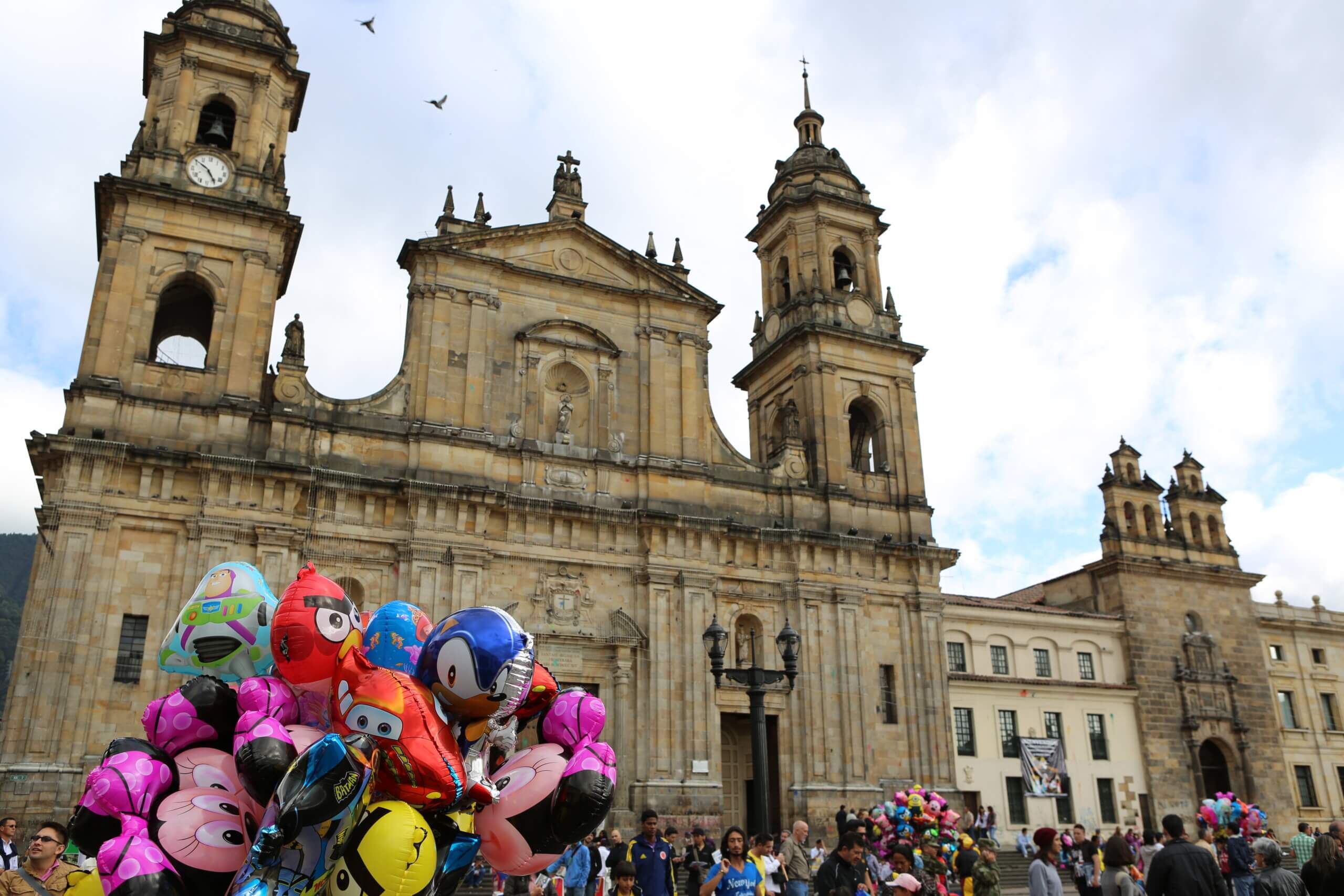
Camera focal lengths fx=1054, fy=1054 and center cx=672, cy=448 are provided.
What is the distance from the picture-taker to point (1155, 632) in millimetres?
39438

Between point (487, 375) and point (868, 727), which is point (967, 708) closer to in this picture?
point (868, 727)

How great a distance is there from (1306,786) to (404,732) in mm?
45609

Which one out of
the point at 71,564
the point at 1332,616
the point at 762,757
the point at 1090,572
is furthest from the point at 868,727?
the point at 1332,616

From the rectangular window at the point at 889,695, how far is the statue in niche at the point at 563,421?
1102cm

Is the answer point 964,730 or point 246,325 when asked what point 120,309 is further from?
point 964,730

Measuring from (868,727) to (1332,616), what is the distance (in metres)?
28.8

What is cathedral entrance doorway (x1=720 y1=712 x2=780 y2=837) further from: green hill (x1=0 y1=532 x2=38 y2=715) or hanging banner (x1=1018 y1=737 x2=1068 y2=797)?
green hill (x1=0 y1=532 x2=38 y2=715)

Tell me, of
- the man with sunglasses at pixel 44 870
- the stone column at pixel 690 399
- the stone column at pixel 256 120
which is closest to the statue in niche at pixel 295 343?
the stone column at pixel 256 120

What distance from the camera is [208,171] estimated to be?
26.7 metres

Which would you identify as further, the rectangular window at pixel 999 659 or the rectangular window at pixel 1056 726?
the rectangular window at pixel 999 659

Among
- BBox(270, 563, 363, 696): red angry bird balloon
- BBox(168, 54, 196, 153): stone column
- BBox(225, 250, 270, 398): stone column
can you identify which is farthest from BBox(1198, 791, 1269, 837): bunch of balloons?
BBox(168, 54, 196, 153): stone column

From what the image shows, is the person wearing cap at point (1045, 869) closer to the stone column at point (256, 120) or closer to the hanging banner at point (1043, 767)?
the stone column at point (256, 120)

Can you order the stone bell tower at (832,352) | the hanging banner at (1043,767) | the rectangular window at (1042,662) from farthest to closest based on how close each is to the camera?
the rectangular window at (1042,662) < the hanging banner at (1043,767) < the stone bell tower at (832,352)

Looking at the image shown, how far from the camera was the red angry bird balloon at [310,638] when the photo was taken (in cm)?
755
